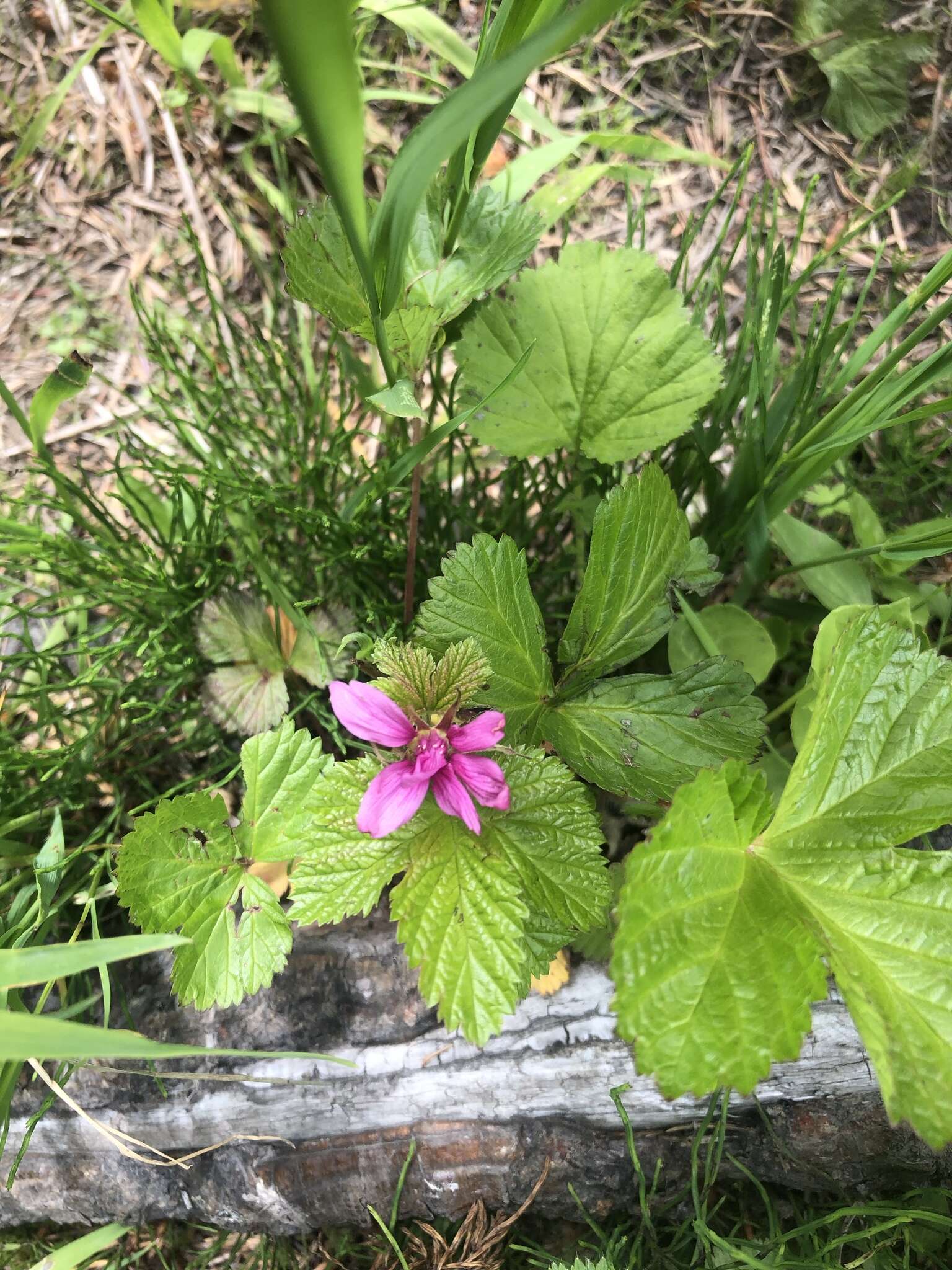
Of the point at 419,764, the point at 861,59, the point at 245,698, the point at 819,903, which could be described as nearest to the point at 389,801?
the point at 419,764

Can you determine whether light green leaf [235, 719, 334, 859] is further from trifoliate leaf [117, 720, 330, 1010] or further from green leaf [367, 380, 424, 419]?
green leaf [367, 380, 424, 419]

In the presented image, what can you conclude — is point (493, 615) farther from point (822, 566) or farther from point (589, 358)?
point (822, 566)

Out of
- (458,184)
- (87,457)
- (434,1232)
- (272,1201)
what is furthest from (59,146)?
(434,1232)

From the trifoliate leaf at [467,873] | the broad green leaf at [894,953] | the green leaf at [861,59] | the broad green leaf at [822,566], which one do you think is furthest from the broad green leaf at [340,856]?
the green leaf at [861,59]

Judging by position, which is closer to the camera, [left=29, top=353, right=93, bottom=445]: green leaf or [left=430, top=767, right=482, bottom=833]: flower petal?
[left=430, top=767, right=482, bottom=833]: flower petal

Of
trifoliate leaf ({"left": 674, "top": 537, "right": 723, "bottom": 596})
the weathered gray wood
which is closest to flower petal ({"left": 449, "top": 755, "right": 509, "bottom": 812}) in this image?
trifoliate leaf ({"left": 674, "top": 537, "right": 723, "bottom": 596})
